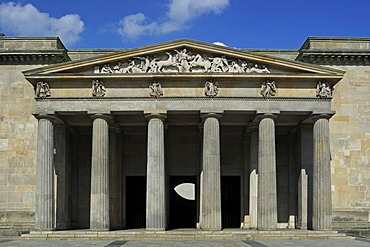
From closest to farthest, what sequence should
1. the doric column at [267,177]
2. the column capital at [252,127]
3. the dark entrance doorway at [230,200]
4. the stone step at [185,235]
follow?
the stone step at [185,235] → the doric column at [267,177] → the column capital at [252,127] → the dark entrance doorway at [230,200]

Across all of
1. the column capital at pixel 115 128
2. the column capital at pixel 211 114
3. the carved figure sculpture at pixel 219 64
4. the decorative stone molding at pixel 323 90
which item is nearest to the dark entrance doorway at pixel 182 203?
the column capital at pixel 115 128

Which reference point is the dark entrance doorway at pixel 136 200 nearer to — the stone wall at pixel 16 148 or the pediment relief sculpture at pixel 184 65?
the stone wall at pixel 16 148

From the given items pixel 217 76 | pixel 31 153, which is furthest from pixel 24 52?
pixel 217 76

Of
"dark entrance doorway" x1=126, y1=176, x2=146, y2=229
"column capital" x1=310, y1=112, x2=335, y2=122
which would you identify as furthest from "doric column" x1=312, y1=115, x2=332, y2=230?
"dark entrance doorway" x1=126, y1=176, x2=146, y2=229

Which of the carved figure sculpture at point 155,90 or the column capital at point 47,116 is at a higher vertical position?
the carved figure sculpture at point 155,90

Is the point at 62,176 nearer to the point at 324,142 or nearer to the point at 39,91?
the point at 39,91

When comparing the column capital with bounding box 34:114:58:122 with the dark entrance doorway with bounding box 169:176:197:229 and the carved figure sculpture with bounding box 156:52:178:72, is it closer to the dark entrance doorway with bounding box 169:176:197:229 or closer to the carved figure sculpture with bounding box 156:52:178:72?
Result: the carved figure sculpture with bounding box 156:52:178:72

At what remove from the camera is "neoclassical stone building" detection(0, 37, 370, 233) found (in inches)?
1346

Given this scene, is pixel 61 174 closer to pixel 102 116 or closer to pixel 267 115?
pixel 102 116

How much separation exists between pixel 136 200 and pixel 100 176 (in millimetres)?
8632

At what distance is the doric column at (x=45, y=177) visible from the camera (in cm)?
3381

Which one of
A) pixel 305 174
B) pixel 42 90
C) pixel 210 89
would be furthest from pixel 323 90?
pixel 42 90

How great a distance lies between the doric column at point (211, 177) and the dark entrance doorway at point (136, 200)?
29.8 ft

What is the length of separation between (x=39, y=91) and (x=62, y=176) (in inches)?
257
